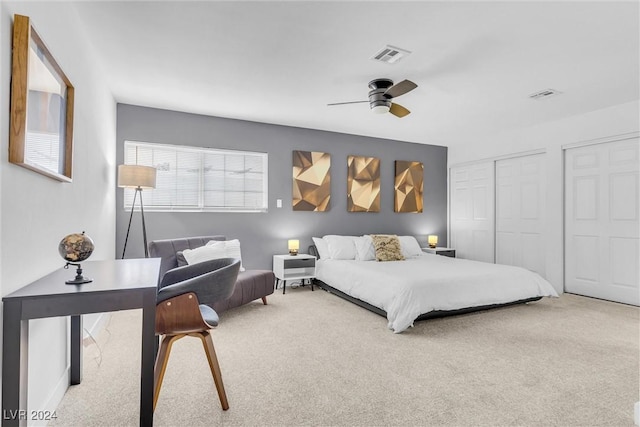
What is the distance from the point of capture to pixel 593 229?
4516mm

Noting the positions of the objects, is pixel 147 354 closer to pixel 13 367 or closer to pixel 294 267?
pixel 13 367

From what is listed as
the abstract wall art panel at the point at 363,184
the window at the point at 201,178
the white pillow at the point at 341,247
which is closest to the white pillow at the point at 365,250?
the white pillow at the point at 341,247

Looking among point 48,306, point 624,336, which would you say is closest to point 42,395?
point 48,306

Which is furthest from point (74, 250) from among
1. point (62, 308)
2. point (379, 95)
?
point (379, 95)

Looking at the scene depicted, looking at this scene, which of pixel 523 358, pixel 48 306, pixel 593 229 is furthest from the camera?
pixel 593 229

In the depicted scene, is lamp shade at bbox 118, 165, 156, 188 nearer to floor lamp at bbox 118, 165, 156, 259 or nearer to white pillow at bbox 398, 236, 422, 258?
floor lamp at bbox 118, 165, 156, 259

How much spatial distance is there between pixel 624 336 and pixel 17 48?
4.72 meters

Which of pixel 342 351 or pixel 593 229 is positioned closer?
pixel 342 351

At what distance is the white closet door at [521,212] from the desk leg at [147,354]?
538 centimetres

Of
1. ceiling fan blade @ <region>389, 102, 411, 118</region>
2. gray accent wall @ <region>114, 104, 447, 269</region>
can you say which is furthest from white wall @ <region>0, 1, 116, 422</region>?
ceiling fan blade @ <region>389, 102, 411, 118</region>

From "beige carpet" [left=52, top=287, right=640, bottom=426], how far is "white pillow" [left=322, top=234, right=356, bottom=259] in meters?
1.35

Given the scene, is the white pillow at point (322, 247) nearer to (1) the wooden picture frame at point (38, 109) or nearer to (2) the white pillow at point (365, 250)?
(2) the white pillow at point (365, 250)

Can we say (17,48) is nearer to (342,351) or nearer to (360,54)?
(360,54)

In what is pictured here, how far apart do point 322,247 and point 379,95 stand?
241cm
